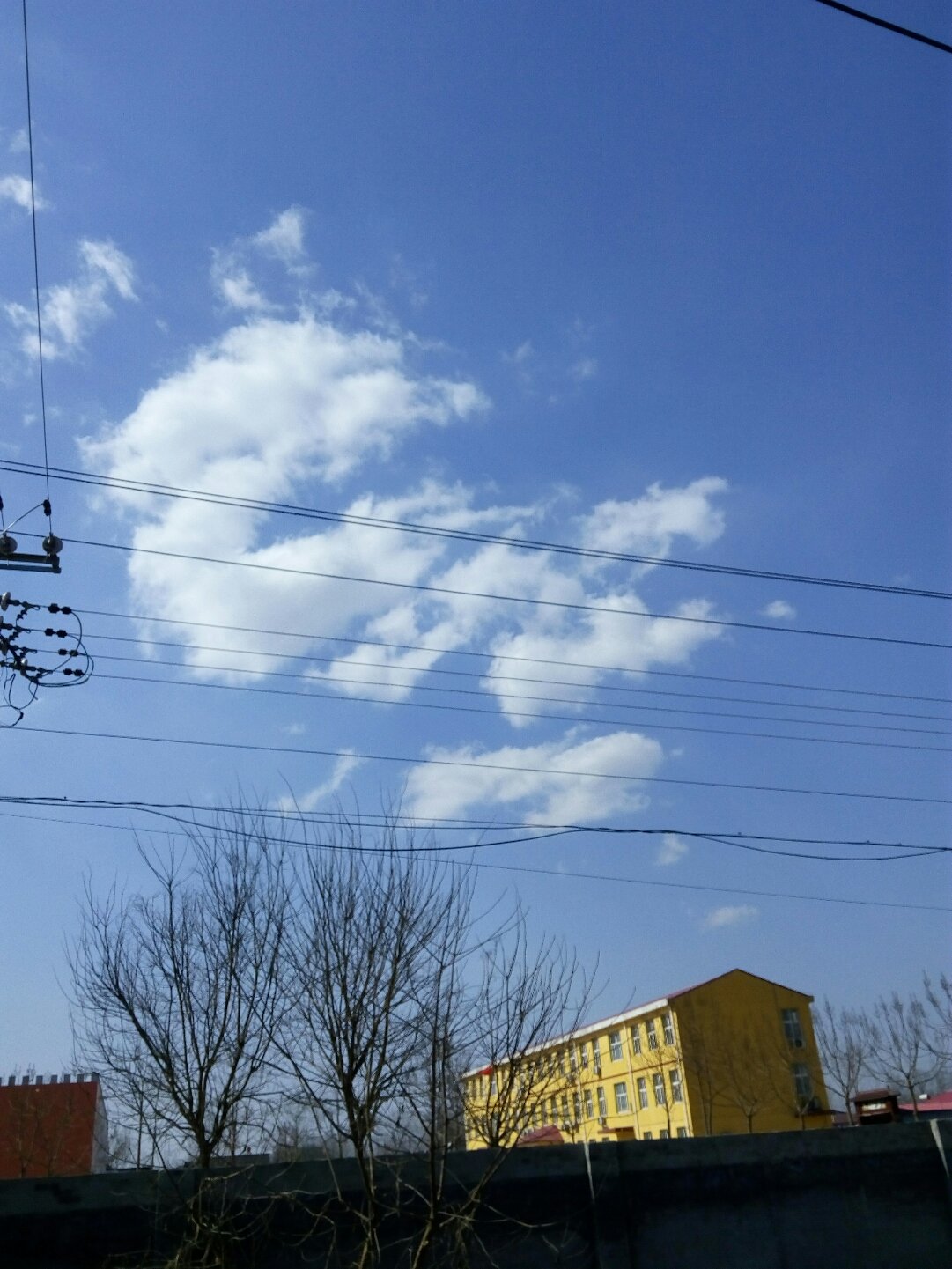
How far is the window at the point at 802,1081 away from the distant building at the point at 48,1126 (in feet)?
89.5

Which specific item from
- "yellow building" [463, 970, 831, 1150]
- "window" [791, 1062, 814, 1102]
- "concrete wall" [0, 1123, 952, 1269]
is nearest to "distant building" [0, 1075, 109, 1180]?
"yellow building" [463, 970, 831, 1150]

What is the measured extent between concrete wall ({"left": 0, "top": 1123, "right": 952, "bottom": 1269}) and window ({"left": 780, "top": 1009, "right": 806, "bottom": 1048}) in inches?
1335

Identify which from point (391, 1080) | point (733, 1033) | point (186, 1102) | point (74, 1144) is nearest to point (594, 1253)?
point (391, 1080)

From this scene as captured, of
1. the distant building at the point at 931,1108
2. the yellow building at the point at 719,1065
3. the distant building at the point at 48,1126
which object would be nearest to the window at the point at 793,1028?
the yellow building at the point at 719,1065

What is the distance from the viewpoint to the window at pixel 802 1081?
40969 mm

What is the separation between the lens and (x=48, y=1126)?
95.2 feet

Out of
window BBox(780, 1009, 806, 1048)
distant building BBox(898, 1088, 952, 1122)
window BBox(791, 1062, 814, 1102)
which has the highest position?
window BBox(780, 1009, 806, 1048)

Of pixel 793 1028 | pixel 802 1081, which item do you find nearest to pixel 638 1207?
pixel 802 1081

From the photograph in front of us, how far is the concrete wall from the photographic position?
29.6 ft

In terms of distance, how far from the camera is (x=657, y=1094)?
42.3 m

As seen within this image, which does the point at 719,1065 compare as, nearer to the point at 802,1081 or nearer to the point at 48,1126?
the point at 802,1081

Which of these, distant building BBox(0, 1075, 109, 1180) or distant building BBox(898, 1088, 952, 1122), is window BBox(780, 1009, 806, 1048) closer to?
distant building BBox(898, 1088, 952, 1122)


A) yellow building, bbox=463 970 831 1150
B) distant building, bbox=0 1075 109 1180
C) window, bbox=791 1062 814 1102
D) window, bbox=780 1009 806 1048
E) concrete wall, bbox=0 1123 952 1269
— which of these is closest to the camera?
concrete wall, bbox=0 1123 952 1269

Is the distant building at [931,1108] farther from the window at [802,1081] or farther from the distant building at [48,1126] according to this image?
the distant building at [48,1126]
